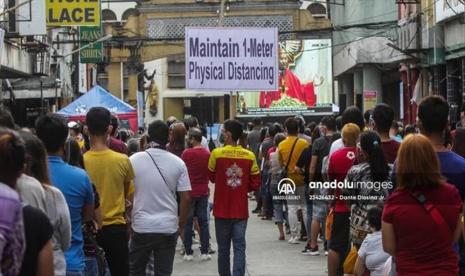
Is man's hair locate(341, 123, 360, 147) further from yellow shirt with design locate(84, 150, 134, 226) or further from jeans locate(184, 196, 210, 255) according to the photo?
jeans locate(184, 196, 210, 255)

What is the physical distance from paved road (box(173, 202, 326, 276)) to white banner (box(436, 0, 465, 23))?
9573 millimetres

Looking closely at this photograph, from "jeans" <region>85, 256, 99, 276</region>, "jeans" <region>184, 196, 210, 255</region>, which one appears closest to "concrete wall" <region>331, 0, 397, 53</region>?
"jeans" <region>184, 196, 210, 255</region>

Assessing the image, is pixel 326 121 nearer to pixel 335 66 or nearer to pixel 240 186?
pixel 240 186

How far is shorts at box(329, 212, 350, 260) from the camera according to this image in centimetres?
998

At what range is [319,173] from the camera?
13242mm

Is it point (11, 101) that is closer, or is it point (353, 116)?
point (353, 116)

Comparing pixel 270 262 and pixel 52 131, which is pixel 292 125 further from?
pixel 52 131

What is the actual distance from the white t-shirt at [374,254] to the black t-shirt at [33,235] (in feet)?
12.2

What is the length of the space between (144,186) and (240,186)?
2.11 m

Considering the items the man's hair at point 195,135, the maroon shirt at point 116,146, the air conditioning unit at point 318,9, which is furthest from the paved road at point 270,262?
the air conditioning unit at point 318,9

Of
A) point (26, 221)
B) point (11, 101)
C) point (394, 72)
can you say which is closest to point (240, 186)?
point (26, 221)

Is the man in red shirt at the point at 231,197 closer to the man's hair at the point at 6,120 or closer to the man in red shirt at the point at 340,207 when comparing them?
the man in red shirt at the point at 340,207

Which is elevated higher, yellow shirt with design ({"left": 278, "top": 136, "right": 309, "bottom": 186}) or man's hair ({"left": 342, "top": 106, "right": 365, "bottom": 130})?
man's hair ({"left": 342, "top": 106, "right": 365, "bottom": 130})

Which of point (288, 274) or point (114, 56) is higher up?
point (114, 56)
